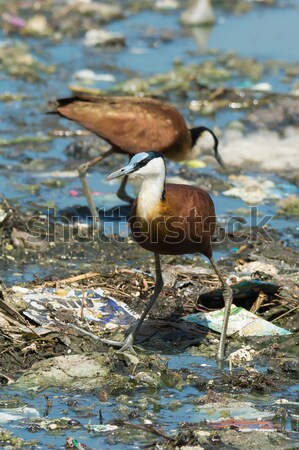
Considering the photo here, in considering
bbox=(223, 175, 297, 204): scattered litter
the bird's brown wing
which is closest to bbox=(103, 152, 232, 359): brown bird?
the bird's brown wing

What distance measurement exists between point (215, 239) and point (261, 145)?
273 centimetres

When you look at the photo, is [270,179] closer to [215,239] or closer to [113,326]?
[215,239]

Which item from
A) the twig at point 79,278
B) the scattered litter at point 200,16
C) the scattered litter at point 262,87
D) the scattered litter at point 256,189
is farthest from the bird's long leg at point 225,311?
the scattered litter at point 200,16

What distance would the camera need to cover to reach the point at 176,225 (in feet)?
18.5

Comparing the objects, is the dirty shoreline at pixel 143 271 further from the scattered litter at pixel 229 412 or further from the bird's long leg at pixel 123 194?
the bird's long leg at pixel 123 194

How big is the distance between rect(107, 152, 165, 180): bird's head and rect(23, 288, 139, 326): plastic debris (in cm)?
108

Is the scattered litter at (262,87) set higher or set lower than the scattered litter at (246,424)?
lower

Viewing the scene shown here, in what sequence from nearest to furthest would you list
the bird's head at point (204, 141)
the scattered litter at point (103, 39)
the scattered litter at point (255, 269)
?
the scattered litter at point (255, 269)
the bird's head at point (204, 141)
the scattered litter at point (103, 39)

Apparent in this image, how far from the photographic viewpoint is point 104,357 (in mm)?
5461

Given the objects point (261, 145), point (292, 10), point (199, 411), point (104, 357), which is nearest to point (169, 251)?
point (104, 357)

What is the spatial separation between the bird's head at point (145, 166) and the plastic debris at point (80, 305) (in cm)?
108

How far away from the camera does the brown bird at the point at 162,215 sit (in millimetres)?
5539

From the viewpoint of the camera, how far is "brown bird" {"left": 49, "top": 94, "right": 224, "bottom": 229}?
8047 mm

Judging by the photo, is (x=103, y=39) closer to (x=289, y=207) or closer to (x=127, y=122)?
(x=289, y=207)
